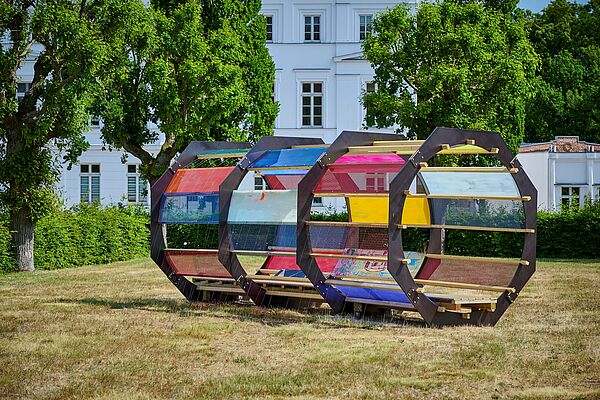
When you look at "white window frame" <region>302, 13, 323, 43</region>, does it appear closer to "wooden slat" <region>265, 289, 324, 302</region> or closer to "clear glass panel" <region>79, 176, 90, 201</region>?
"clear glass panel" <region>79, 176, 90, 201</region>

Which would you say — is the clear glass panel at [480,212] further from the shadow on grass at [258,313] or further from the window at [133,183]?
the window at [133,183]

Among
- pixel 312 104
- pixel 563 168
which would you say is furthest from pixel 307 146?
pixel 563 168

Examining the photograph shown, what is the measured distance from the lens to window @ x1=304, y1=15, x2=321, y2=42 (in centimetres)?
4375

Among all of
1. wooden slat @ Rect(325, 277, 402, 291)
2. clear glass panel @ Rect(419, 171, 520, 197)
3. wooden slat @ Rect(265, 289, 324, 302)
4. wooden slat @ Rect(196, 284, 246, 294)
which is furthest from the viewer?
wooden slat @ Rect(196, 284, 246, 294)

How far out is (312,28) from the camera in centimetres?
4384

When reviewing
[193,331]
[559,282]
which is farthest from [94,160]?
[193,331]

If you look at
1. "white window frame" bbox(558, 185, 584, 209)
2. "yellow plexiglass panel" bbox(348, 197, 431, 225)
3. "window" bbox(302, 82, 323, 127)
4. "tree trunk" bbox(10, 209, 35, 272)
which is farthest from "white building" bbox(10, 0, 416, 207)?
"yellow plexiglass panel" bbox(348, 197, 431, 225)

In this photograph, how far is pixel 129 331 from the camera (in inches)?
504

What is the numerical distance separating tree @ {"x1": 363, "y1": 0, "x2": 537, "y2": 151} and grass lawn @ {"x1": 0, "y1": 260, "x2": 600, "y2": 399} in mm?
15027

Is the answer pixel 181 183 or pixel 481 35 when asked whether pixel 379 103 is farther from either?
pixel 181 183

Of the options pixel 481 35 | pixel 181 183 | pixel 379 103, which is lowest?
pixel 181 183

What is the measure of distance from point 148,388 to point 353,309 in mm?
5571

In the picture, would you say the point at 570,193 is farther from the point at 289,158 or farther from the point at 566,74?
the point at 289,158

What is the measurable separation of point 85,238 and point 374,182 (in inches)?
529
